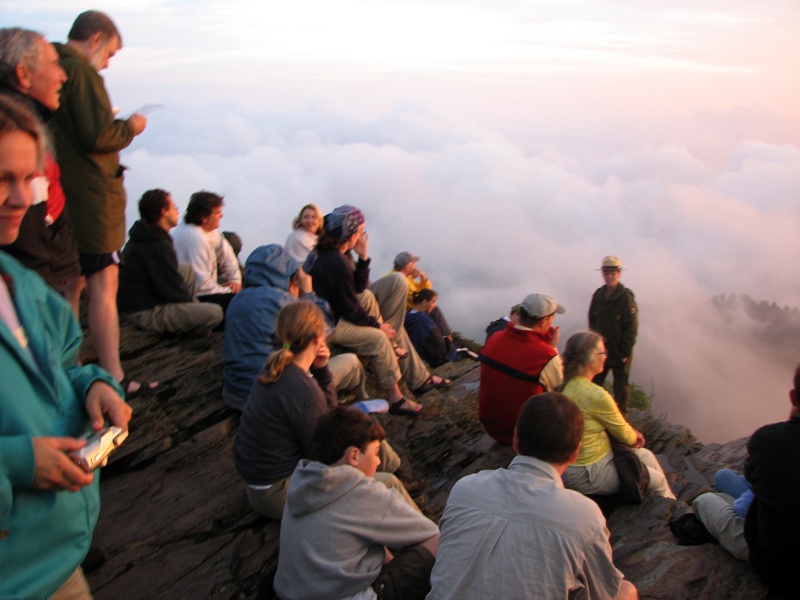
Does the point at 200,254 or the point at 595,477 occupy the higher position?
the point at 200,254

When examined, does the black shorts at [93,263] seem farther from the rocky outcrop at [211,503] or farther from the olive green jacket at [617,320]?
the olive green jacket at [617,320]

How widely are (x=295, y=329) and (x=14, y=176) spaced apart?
273cm

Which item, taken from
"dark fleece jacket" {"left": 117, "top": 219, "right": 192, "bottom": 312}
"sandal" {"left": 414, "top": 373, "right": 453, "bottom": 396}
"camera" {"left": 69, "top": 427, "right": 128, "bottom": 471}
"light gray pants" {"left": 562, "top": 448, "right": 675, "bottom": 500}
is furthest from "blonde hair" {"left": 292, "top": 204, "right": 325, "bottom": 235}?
"camera" {"left": 69, "top": 427, "right": 128, "bottom": 471}

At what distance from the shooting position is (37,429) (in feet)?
6.31

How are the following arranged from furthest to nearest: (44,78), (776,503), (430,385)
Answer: (430,385) < (44,78) < (776,503)

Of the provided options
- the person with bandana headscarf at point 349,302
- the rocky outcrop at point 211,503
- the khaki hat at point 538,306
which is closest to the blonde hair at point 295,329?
the rocky outcrop at point 211,503

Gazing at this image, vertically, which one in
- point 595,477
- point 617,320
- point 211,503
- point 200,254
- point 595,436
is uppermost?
point 200,254

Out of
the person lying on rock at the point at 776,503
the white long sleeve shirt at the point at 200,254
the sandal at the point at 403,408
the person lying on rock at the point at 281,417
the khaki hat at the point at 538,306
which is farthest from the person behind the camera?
the white long sleeve shirt at the point at 200,254

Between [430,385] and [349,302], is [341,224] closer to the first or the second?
[349,302]

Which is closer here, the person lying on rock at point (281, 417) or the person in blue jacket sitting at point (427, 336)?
the person lying on rock at point (281, 417)

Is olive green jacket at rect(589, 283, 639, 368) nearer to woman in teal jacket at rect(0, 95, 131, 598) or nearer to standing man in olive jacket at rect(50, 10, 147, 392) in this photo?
standing man in olive jacket at rect(50, 10, 147, 392)

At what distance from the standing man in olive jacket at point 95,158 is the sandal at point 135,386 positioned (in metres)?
0.56

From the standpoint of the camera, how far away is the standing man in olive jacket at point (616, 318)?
33.1 feet

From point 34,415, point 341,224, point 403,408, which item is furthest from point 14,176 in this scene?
point 403,408
